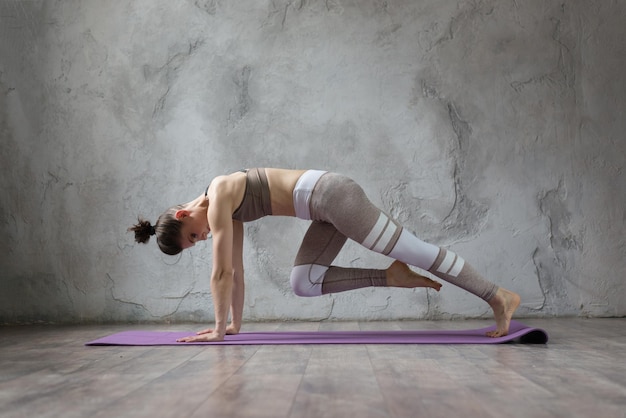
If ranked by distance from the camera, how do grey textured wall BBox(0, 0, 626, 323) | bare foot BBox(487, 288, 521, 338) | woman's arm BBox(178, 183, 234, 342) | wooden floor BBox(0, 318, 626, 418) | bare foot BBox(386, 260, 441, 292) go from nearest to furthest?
1. wooden floor BBox(0, 318, 626, 418)
2. woman's arm BBox(178, 183, 234, 342)
3. bare foot BBox(487, 288, 521, 338)
4. bare foot BBox(386, 260, 441, 292)
5. grey textured wall BBox(0, 0, 626, 323)

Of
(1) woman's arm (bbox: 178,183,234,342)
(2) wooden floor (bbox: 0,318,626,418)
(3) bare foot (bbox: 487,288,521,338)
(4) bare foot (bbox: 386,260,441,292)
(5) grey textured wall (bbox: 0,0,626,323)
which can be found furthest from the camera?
(5) grey textured wall (bbox: 0,0,626,323)

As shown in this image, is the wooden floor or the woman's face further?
the woman's face

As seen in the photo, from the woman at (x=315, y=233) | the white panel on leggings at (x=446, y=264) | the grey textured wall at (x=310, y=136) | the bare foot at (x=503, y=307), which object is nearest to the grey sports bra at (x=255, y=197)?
the woman at (x=315, y=233)

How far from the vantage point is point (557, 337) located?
10.4ft

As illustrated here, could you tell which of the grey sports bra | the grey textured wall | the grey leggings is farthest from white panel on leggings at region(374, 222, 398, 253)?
the grey textured wall

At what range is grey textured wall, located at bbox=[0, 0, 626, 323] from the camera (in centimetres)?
435

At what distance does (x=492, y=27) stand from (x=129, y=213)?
2.56 metres

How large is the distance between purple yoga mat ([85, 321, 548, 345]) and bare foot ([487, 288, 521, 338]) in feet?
0.15

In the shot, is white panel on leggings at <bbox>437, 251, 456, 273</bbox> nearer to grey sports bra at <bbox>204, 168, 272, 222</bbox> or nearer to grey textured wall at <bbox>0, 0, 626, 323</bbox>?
grey sports bra at <bbox>204, 168, 272, 222</bbox>

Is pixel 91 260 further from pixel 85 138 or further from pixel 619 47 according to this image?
pixel 619 47

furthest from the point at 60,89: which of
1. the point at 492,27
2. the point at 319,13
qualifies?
the point at 492,27

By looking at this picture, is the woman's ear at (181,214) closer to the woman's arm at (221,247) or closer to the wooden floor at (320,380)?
the woman's arm at (221,247)

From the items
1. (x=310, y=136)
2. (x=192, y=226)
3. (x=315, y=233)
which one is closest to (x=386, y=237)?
(x=315, y=233)

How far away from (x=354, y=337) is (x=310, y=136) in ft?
5.47
